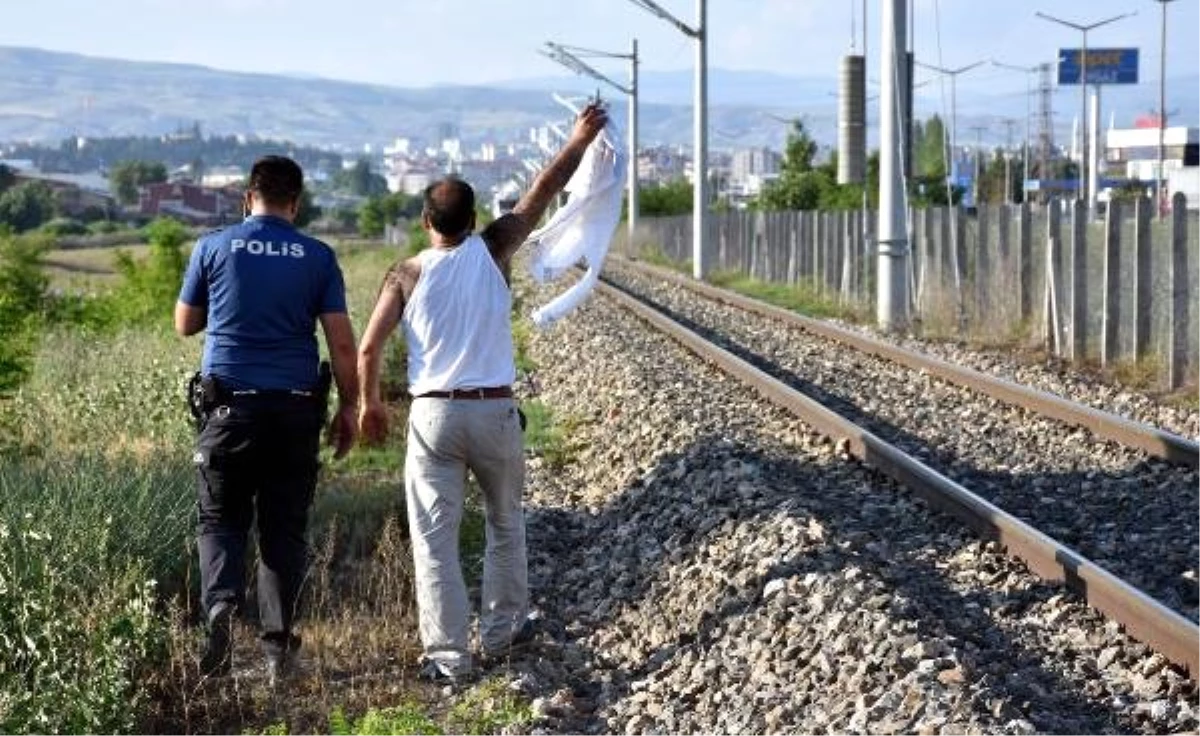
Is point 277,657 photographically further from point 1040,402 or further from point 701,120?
point 701,120

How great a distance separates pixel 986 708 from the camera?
21.0 ft

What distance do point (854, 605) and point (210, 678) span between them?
259 centimetres

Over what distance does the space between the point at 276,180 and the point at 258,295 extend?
1.53 ft

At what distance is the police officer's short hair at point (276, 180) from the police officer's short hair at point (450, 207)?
0.54 metres

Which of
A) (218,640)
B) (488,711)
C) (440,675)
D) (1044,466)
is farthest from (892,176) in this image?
(488,711)

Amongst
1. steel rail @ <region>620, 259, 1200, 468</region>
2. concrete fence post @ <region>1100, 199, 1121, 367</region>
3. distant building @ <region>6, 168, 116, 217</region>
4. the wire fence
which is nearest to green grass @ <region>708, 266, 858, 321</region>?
the wire fence

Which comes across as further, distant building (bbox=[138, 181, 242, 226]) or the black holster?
distant building (bbox=[138, 181, 242, 226])

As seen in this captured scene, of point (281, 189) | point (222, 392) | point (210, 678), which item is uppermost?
→ point (281, 189)

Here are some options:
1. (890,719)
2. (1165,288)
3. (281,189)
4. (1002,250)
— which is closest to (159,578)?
(281,189)

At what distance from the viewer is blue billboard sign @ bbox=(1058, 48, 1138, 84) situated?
520ft

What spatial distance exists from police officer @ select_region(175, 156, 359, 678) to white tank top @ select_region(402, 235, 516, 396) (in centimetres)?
32

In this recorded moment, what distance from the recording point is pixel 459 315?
8180 millimetres

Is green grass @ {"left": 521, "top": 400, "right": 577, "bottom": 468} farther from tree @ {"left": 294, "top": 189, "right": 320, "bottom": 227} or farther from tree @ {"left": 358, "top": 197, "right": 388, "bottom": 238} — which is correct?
tree @ {"left": 358, "top": 197, "right": 388, "bottom": 238}

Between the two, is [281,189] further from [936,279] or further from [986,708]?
[936,279]
